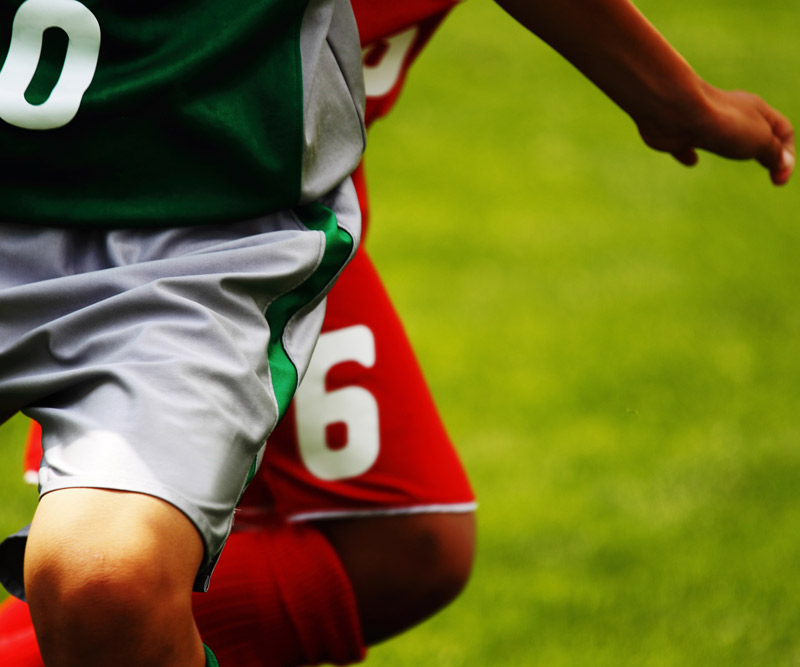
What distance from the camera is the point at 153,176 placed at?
96 centimetres

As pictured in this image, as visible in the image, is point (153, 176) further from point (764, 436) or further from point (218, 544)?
point (764, 436)

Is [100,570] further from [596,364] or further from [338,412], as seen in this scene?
[596,364]

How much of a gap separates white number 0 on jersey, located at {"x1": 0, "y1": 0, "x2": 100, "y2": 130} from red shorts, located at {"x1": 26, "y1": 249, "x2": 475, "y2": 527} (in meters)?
0.48

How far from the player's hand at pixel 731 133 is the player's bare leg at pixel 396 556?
1.70 feet

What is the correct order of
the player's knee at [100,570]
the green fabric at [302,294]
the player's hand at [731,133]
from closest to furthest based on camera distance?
the player's knee at [100,570]
the green fabric at [302,294]
the player's hand at [731,133]

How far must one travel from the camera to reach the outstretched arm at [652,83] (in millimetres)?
1128

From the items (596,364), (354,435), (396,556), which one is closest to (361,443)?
(354,435)

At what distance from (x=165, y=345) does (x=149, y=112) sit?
0.22 m

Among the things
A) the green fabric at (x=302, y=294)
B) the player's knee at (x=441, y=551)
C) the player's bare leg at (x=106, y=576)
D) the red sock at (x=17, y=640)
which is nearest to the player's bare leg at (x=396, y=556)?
the player's knee at (x=441, y=551)

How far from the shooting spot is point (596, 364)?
3037 millimetres

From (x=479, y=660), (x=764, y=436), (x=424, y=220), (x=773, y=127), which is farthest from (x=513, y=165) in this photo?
(x=773, y=127)

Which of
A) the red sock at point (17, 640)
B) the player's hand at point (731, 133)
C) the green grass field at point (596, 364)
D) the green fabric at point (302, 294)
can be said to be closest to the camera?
the green fabric at point (302, 294)

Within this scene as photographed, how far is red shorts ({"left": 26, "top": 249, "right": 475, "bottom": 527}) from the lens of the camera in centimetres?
138

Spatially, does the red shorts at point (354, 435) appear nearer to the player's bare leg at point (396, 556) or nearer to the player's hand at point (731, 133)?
the player's bare leg at point (396, 556)
